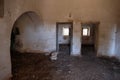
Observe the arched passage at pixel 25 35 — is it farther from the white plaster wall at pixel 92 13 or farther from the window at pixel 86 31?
the window at pixel 86 31

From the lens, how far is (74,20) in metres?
6.76

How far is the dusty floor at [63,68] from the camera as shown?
454cm

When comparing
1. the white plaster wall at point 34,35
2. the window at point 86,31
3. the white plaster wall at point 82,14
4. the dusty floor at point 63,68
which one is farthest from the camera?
the window at point 86,31

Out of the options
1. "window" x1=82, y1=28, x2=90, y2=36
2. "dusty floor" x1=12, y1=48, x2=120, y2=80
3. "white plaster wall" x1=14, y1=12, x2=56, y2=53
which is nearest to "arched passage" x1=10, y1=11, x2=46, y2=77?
"white plaster wall" x1=14, y1=12, x2=56, y2=53

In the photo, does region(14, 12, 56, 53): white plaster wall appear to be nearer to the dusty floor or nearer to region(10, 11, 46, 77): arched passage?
region(10, 11, 46, 77): arched passage

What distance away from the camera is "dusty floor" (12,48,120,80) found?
4535mm

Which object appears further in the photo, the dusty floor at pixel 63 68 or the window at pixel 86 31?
the window at pixel 86 31

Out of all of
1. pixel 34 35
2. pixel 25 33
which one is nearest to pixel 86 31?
pixel 34 35

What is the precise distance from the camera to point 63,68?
17.5 feet

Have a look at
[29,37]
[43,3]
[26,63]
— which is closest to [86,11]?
[43,3]

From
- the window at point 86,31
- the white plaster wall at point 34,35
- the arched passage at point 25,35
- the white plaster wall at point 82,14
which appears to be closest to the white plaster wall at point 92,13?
the white plaster wall at point 82,14

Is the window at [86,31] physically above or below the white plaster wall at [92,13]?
below

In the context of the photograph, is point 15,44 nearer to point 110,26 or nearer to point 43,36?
point 43,36

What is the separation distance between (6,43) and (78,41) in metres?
3.74
